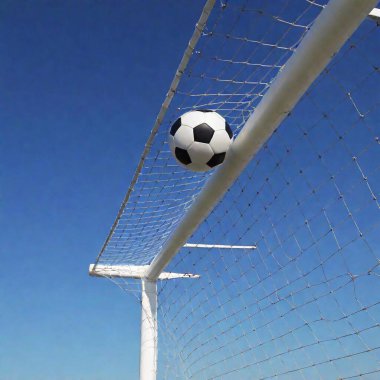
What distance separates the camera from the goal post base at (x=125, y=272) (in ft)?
25.7

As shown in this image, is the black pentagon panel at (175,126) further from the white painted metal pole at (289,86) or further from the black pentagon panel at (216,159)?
the white painted metal pole at (289,86)

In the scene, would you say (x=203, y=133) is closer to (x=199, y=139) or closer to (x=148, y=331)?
(x=199, y=139)

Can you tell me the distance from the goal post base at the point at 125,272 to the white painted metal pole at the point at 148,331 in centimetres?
17

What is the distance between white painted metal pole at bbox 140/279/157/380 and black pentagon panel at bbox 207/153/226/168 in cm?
416

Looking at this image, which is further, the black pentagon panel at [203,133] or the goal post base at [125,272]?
the goal post base at [125,272]

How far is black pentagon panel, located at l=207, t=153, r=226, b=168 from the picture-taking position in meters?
4.13

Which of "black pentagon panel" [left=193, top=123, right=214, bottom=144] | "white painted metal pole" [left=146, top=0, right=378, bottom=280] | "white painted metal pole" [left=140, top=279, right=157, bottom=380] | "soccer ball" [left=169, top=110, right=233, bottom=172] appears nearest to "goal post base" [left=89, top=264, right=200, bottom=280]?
"white painted metal pole" [left=140, top=279, right=157, bottom=380]

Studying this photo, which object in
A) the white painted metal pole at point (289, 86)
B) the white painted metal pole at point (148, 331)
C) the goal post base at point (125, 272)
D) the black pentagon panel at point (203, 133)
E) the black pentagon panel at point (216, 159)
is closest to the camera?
the white painted metal pole at point (289, 86)

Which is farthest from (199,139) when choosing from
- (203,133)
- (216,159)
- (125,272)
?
(125,272)

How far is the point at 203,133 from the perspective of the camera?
3.99m

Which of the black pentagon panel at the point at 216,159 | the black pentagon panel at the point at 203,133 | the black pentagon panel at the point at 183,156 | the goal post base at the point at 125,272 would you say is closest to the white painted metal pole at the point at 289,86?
the black pentagon panel at the point at 216,159

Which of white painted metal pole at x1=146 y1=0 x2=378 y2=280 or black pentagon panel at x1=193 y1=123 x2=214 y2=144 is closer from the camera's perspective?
white painted metal pole at x1=146 y1=0 x2=378 y2=280

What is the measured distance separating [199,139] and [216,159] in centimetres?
32

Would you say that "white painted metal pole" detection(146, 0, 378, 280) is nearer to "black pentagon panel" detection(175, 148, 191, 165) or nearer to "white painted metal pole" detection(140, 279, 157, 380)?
"black pentagon panel" detection(175, 148, 191, 165)
